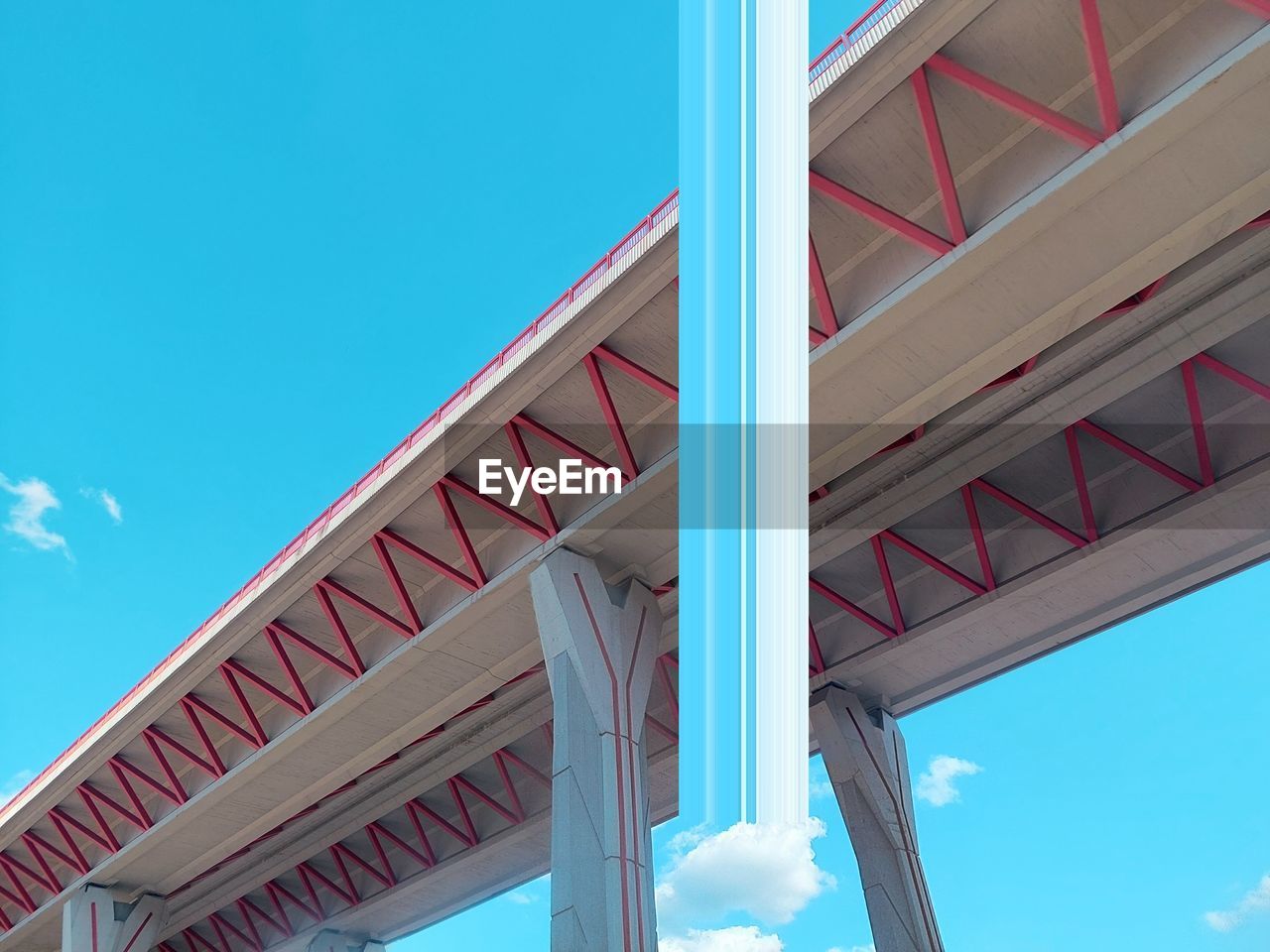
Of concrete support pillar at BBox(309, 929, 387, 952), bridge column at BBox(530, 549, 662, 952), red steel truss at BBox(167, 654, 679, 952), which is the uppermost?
red steel truss at BBox(167, 654, 679, 952)

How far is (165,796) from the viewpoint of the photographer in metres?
36.1

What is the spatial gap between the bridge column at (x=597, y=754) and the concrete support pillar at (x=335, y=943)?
27.9 m

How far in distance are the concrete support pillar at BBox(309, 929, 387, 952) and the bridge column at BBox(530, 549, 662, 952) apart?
27876mm

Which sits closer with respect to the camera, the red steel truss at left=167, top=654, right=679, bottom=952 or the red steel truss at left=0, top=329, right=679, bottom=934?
the red steel truss at left=0, top=329, right=679, bottom=934

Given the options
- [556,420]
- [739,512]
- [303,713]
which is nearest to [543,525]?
[556,420]

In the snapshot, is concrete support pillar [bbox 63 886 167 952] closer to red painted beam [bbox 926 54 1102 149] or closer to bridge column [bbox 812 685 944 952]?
bridge column [bbox 812 685 944 952]

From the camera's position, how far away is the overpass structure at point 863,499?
1838 cm

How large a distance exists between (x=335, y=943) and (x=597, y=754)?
29.0 metres

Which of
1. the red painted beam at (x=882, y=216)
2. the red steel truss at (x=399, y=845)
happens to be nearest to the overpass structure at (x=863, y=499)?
the red painted beam at (x=882, y=216)

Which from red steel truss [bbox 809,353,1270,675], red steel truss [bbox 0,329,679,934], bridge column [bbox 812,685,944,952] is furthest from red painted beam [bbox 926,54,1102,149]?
bridge column [bbox 812,685,944,952]

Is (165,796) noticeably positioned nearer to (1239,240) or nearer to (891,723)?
(891,723)

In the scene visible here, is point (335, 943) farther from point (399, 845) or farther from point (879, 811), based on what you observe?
point (879, 811)

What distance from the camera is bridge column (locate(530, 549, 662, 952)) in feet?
72.9

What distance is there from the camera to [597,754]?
78.9ft
